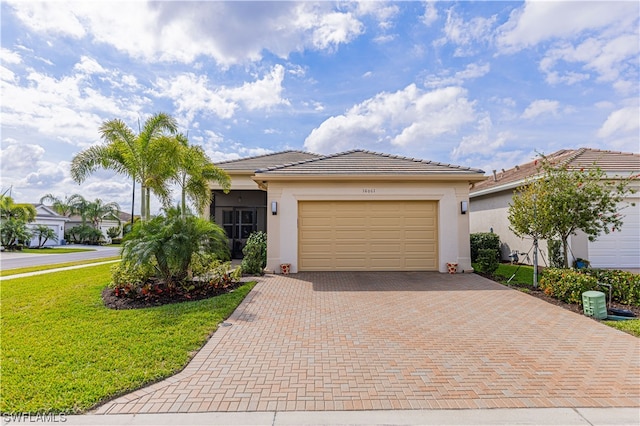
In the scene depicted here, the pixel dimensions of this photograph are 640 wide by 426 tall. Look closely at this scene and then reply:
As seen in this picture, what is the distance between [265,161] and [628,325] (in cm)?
1530

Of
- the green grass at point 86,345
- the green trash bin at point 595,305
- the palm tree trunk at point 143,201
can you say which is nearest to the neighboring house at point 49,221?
the palm tree trunk at point 143,201

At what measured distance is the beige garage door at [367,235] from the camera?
38.4 feet

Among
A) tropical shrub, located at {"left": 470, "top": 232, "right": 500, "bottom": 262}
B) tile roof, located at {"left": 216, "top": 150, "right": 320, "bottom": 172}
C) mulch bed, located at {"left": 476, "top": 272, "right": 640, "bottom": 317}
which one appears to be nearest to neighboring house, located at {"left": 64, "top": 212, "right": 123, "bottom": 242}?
tile roof, located at {"left": 216, "top": 150, "right": 320, "bottom": 172}

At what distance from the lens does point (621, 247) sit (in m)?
12.1

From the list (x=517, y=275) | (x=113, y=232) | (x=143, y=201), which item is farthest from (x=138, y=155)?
(x=113, y=232)

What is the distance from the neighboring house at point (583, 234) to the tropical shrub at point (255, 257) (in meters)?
9.40

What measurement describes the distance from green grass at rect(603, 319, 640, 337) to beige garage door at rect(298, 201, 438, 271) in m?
5.78

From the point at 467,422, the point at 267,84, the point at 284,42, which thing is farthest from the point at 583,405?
the point at 267,84

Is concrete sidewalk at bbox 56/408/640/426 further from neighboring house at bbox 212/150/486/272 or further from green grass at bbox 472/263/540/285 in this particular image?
neighboring house at bbox 212/150/486/272

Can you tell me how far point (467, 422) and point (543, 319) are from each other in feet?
14.4

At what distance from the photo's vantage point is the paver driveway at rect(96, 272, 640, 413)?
3512mm

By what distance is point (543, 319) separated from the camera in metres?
6.36

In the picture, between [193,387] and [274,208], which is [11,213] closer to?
[274,208]

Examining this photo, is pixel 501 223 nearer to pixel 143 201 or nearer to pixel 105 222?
pixel 143 201
